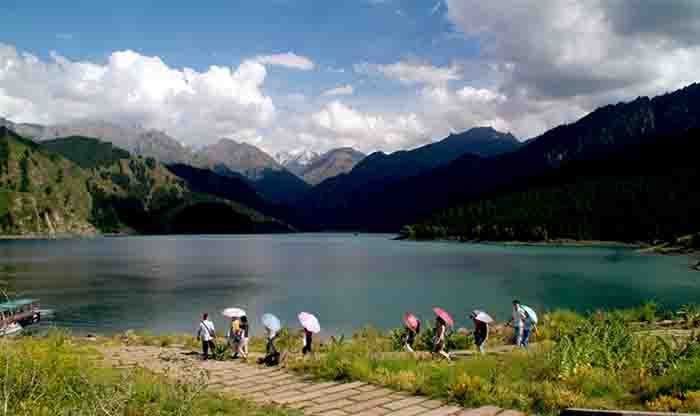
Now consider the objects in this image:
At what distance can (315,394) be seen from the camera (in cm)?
1408

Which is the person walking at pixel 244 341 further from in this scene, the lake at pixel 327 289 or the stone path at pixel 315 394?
the lake at pixel 327 289

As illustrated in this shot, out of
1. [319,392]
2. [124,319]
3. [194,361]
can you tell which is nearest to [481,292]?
[124,319]

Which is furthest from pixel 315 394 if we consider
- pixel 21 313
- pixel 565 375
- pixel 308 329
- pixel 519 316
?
pixel 21 313

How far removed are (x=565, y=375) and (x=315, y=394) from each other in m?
6.61

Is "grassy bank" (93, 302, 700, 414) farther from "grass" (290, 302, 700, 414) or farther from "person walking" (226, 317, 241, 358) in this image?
"person walking" (226, 317, 241, 358)

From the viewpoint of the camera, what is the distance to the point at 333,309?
5619 cm

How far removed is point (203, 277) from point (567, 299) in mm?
58380

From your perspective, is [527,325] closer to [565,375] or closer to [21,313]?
[565,375]

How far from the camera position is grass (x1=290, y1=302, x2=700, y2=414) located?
11531mm

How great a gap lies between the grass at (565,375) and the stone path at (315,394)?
1.76ft

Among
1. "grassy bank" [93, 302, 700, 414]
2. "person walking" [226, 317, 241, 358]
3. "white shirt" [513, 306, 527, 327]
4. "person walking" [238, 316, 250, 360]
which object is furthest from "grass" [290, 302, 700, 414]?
"white shirt" [513, 306, 527, 327]

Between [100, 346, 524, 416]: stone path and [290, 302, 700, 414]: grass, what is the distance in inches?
21.1

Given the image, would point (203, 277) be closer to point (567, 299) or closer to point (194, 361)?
point (567, 299)

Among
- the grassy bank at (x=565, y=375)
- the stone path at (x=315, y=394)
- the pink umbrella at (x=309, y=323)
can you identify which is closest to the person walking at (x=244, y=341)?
the stone path at (x=315, y=394)
